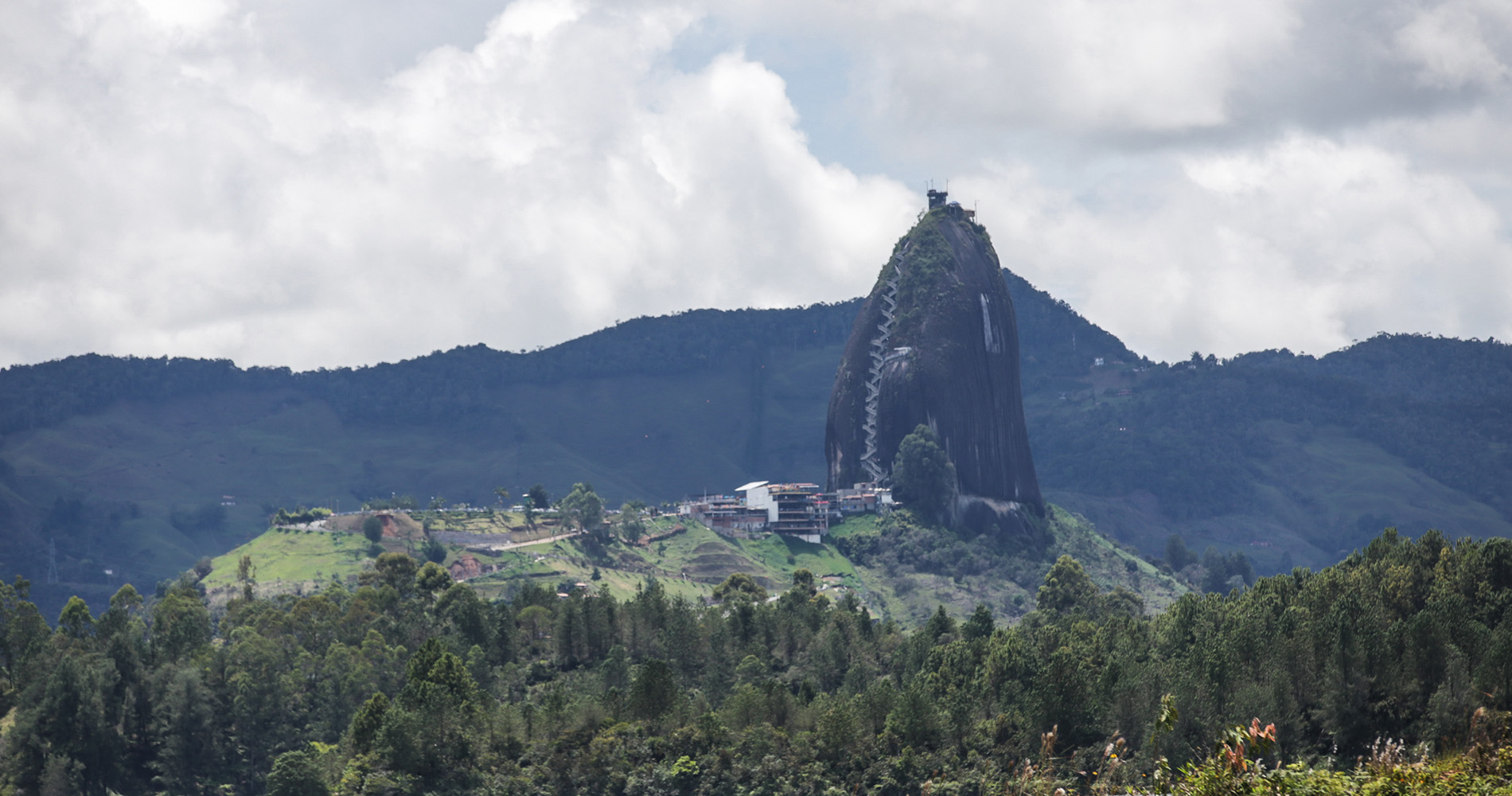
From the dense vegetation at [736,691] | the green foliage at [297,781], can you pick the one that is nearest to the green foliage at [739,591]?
the dense vegetation at [736,691]

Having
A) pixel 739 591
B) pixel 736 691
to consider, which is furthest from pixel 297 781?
pixel 739 591

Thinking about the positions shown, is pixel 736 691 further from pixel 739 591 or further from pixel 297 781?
pixel 739 591

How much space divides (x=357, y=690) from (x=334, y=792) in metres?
23.2

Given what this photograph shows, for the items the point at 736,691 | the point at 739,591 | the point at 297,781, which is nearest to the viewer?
the point at 297,781

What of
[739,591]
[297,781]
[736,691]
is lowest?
[297,781]

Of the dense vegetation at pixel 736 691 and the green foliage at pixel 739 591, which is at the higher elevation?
the green foliage at pixel 739 591

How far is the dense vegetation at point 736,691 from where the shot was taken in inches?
3329

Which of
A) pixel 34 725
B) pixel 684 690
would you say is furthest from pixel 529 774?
pixel 34 725

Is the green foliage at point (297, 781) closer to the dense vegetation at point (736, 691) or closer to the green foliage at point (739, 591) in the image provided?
the dense vegetation at point (736, 691)

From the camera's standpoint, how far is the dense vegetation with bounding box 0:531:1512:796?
84.6m

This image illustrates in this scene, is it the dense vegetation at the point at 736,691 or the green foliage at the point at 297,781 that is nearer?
A: the dense vegetation at the point at 736,691

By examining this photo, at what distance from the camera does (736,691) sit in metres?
109

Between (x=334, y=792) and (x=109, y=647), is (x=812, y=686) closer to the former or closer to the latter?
(x=334, y=792)

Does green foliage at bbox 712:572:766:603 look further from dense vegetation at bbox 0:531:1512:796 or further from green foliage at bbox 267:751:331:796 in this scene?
green foliage at bbox 267:751:331:796
